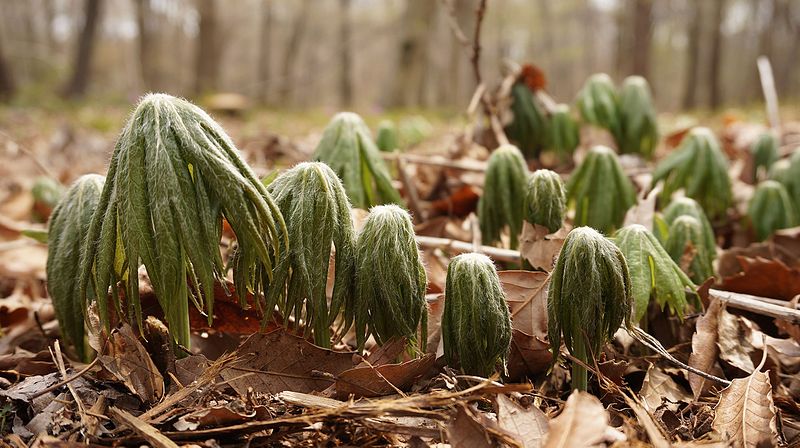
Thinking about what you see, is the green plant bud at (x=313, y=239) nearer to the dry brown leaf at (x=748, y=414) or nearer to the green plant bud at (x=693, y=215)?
the dry brown leaf at (x=748, y=414)

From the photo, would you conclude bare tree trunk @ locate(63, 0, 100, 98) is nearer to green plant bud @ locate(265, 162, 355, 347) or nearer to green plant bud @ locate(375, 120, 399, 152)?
green plant bud @ locate(375, 120, 399, 152)

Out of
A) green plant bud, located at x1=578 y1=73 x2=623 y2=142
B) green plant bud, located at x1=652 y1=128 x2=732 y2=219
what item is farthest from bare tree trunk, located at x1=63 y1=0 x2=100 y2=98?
green plant bud, located at x1=652 y1=128 x2=732 y2=219

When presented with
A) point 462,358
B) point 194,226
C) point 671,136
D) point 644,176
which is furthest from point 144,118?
point 671,136

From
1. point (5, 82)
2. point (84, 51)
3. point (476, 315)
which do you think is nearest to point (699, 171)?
point (476, 315)

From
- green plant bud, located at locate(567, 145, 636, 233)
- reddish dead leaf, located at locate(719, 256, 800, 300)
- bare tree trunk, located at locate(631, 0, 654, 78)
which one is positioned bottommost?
reddish dead leaf, located at locate(719, 256, 800, 300)

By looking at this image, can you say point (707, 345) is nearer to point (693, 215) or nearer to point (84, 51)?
point (693, 215)
